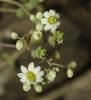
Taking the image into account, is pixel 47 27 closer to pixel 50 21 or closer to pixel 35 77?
pixel 50 21

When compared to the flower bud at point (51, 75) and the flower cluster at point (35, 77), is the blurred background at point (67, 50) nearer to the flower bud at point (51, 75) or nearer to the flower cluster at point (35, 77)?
the flower cluster at point (35, 77)

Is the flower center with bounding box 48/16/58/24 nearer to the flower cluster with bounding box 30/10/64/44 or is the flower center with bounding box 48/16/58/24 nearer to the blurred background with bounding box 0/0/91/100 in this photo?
the flower cluster with bounding box 30/10/64/44

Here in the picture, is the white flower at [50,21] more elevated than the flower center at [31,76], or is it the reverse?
the white flower at [50,21]

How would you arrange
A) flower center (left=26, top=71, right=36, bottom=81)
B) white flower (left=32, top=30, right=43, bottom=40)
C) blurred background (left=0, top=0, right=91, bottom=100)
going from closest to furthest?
white flower (left=32, top=30, right=43, bottom=40)
flower center (left=26, top=71, right=36, bottom=81)
blurred background (left=0, top=0, right=91, bottom=100)

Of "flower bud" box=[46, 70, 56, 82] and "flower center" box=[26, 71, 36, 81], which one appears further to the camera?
"flower center" box=[26, 71, 36, 81]

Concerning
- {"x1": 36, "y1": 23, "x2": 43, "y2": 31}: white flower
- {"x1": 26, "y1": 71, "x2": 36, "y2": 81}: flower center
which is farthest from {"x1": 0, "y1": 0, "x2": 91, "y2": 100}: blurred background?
{"x1": 36, "y1": 23, "x2": 43, "y2": 31}: white flower

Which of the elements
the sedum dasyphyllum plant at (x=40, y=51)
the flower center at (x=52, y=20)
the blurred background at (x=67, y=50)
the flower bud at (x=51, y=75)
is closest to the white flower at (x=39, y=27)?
the sedum dasyphyllum plant at (x=40, y=51)

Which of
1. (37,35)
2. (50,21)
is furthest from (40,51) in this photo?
(50,21)
